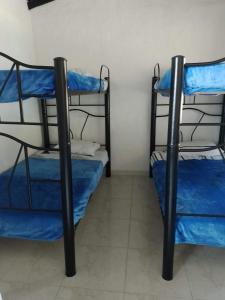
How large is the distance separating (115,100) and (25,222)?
2248mm

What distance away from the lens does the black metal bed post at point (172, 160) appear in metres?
1.33

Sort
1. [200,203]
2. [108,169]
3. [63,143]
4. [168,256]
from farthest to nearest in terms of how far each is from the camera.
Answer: [108,169] → [200,203] → [168,256] → [63,143]

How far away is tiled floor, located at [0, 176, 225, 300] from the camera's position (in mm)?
1521

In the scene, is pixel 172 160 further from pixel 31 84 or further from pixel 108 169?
pixel 108 169

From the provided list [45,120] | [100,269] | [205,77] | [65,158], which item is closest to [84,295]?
[100,269]

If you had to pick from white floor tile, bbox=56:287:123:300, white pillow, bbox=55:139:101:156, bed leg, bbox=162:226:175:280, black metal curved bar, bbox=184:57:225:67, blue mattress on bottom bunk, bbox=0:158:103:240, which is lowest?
white floor tile, bbox=56:287:123:300

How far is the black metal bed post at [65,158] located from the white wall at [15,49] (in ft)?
4.64

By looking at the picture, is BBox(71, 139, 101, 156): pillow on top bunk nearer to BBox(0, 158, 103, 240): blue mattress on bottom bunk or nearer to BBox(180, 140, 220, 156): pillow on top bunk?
BBox(0, 158, 103, 240): blue mattress on bottom bunk

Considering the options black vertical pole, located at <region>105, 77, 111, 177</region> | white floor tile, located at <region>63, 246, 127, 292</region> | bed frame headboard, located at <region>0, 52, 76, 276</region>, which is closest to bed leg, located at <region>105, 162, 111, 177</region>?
black vertical pole, located at <region>105, 77, 111, 177</region>

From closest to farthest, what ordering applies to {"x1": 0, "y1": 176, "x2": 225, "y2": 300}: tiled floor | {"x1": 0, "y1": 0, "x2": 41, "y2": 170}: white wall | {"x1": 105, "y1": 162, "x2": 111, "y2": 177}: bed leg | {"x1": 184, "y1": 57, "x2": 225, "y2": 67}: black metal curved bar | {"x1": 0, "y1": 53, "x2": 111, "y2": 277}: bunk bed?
{"x1": 184, "y1": 57, "x2": 225, "y2": 67}: black metal curved bar → {"x1": 0, "y1": 53, "x2": 111, "y2": 277}: bunk bed → {"x1": 0, "y1": 176, "x2": 225, "y2": 300}: tiled floor → {"x1": 0, "y1": 0, "x2": 41, "y2": 170}: white wall → {"x1": 105, "y1": 162, "x2": 111, "y2": 177}: bed leg

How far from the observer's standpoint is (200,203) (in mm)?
1732

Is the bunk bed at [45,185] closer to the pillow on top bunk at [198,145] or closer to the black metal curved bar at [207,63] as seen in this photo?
the black metal curved bar at [207,63]

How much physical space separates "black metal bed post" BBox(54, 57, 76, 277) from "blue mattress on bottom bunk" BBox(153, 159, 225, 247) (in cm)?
75

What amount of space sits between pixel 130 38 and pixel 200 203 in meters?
2.45
